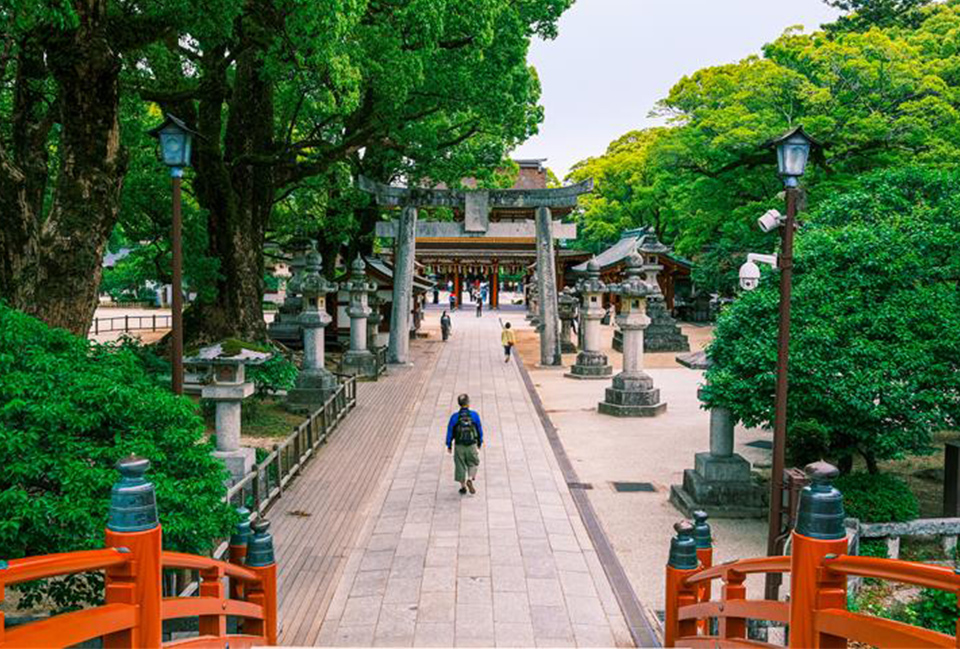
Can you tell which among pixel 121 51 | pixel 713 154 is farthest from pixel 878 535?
pixel 713 154

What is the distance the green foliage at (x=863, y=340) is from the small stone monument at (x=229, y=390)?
705 cm

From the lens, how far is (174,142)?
827 centimetres

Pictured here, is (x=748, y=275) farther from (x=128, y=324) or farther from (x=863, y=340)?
(x=128, y=324)

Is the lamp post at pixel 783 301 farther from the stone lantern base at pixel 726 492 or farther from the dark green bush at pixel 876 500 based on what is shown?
the stone lantern base at pixel 726 492

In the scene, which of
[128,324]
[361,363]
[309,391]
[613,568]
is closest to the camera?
[613,568]

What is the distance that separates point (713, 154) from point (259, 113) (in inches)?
625

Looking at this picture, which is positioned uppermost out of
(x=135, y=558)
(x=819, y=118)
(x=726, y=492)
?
(x=819, y=118)

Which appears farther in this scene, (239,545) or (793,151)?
(793,151)

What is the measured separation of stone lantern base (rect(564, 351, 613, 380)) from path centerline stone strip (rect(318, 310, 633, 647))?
34.4 ft

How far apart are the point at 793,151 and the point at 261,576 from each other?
651 cm

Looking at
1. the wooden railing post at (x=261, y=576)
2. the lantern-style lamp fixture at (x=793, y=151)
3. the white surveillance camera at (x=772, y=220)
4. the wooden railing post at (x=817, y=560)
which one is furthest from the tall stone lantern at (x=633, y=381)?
the wooden railing post at (x=817, y=560)

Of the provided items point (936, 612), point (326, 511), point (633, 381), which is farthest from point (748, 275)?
point (326, 511)

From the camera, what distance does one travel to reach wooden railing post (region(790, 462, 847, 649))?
11.6ft

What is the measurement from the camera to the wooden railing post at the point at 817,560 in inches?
139
